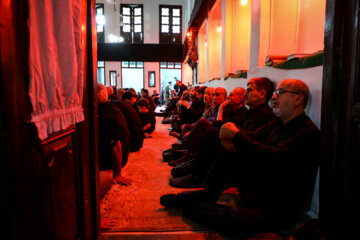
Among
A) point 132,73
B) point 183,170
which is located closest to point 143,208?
point 183,170

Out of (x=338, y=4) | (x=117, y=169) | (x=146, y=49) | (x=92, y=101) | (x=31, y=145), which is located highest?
(x=146, y=49)

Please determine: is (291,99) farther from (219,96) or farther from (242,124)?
(219,96)

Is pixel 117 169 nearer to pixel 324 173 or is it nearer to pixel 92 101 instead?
pixel 92 101

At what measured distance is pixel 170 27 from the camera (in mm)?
16844

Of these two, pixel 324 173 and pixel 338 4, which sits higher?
pixel 338 4

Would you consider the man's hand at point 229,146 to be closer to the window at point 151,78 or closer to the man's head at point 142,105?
the man's head at point 142,105

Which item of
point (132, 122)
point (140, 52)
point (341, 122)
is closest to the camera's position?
point (341, 122)

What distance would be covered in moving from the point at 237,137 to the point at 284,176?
41 cm

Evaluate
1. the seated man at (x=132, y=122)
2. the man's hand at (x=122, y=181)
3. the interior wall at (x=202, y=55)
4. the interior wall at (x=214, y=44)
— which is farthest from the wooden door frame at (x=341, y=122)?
the interior wall at (x=202, y=55)

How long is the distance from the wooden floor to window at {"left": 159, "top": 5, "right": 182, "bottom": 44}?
14605 millimetres

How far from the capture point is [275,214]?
1.75 metres

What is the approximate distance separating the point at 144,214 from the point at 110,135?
1.00 m

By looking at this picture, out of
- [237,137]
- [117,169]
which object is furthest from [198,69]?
[237,137]

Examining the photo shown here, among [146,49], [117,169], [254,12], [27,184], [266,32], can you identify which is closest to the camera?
[27,184]
